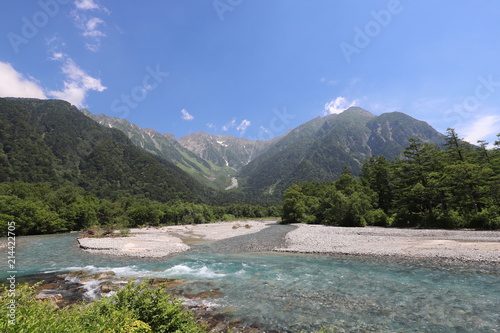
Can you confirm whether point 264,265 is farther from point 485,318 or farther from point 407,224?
point 407,224

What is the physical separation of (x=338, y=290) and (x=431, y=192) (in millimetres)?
43788

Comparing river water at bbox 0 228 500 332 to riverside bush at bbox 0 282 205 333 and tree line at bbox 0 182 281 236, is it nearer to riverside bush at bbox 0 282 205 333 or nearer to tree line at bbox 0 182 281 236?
riverside bush at bbox 0 282 205 333

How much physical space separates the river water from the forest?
1224 inches

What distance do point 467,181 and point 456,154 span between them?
60.2ft

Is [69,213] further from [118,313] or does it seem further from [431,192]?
[431,192]

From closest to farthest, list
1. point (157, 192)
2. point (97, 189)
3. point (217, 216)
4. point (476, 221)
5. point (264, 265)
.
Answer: point (264, 265) → point (476, 221) → point (217, 216) → point (97, 189) → point (157, 192)

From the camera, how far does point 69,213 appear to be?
2778 inches

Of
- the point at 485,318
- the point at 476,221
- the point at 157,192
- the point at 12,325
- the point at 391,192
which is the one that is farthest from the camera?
the point at 157,192

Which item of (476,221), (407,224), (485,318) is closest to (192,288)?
(485,318)

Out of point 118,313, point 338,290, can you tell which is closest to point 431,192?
point 338,290

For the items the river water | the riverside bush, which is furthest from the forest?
the riverside bush

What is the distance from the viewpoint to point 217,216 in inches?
5694

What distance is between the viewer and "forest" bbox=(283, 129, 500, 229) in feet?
131

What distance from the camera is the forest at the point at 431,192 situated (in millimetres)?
39906
